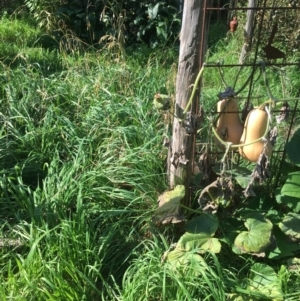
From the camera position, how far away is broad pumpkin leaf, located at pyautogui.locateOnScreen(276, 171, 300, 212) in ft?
8.32

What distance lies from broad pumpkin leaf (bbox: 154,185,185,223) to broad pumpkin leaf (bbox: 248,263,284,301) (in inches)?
17.6

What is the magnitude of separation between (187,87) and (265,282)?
1.02 m

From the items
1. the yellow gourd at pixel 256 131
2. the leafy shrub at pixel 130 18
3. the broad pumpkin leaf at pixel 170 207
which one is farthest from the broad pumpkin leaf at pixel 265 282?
the leafy shrub at pixel 130 18

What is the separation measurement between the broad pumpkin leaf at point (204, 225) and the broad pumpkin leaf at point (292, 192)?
37cm

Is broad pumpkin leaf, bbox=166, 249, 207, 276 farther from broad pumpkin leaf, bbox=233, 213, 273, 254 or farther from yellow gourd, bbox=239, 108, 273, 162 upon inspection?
yellow gourd, bbox=239, 108, 273, 162

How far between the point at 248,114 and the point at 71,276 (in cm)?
114

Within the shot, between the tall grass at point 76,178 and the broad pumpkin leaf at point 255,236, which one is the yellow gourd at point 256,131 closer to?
the broad pumpkin leaf at point 255,236

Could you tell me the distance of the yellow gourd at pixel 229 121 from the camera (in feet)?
7.93

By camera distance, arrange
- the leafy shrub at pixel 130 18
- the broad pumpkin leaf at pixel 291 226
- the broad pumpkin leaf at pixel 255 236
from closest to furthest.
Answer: the broad pumpkin leaf at pixel 255 236 < the broad pumpkin leaf at pixel 291 226 < the leafy shrub at pixel 130 18

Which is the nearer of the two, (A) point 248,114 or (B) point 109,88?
(A) point 248,114

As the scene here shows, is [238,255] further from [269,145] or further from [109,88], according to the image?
[109,88]

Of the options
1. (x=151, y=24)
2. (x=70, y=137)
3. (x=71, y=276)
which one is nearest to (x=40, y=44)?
(x=151, y=24)

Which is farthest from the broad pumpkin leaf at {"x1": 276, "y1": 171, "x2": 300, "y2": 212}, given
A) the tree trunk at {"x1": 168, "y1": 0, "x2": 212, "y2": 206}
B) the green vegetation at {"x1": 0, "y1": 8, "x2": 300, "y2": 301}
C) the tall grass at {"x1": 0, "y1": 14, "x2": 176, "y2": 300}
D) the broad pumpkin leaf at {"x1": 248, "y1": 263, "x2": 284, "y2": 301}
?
the tall grass at {"x1": 0, "y1": 14, "x2": 176, "y2": 300}

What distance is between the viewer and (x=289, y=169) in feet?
8.95
